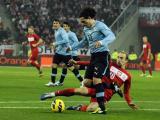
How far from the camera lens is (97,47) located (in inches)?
537

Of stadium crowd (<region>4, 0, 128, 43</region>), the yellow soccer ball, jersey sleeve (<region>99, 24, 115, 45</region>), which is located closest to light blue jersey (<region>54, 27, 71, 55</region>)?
jersey sleeve (<region>99, 24, 115, 45</region>)

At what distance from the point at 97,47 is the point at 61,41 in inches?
461

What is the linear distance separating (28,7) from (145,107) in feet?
145

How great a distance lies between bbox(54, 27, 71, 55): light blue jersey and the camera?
25.1m

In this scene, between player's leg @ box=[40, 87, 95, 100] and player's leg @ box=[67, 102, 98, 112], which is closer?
player's leg @ box=[40, 87, 95, 100]

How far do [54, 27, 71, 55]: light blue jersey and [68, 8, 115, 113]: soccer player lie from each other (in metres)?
10.7

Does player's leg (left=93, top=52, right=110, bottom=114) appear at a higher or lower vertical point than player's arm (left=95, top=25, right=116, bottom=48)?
lower

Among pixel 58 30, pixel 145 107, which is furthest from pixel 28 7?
pixel 145 107

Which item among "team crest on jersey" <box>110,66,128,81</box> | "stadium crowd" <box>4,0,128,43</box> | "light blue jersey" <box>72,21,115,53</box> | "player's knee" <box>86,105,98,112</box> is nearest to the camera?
"light blue jersey" <box>72,21,115,53</box>

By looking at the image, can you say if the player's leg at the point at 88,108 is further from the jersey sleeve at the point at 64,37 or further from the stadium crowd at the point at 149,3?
the stadium crowd at the point at 149,3

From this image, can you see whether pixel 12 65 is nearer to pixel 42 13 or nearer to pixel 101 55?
pixel 42 13

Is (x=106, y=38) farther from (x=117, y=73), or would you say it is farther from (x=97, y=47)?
(x=117, y=73)

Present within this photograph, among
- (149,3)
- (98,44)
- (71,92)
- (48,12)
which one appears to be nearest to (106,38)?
(98,44)

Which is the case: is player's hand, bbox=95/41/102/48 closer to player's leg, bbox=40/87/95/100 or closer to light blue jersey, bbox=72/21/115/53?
light blue jersey, bbox=72/21/115/53
